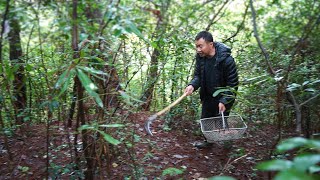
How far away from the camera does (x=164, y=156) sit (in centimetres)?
407

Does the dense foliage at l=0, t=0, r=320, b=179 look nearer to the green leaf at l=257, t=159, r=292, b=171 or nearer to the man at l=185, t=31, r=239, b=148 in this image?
the man at l=185, t=31, r=239, b=148

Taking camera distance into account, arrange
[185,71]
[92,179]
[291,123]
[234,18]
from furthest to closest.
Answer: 1. [234,18]
2. [185,71]
3. [291,123]
4. [92,179]

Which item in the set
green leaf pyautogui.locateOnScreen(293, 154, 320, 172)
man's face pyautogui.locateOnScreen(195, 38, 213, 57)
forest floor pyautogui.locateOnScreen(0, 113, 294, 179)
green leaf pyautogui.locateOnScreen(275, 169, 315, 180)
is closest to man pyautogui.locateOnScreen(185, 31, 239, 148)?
man's face pyautogui.locateOnScreen(195, 38, 213, 57)

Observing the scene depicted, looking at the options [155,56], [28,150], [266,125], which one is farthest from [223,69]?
[28,150]

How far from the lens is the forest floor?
3369 millimetres

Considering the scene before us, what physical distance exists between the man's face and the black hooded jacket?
0.14m

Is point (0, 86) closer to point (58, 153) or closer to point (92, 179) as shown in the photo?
point (58, 153)

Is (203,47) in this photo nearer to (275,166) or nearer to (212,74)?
(212,74)

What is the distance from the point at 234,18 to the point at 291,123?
2.03 metres

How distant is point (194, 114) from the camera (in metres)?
5.10

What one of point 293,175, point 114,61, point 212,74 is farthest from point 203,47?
point 293,175

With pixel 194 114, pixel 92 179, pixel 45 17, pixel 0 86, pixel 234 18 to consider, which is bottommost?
pixel 92 179

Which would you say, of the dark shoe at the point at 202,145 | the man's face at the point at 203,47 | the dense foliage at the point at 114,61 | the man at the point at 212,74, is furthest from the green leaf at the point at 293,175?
the dark shoe at the point at 202,145

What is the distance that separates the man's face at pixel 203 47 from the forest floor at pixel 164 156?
119cm
